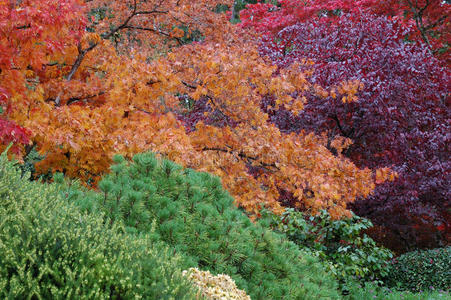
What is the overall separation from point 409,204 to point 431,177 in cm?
67

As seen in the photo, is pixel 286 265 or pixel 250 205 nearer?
pixel 286 265

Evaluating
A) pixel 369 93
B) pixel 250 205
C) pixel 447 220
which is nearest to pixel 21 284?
pixel 250 205

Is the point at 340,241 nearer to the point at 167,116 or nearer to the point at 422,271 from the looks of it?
the point at 422,271

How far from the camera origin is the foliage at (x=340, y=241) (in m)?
7.88

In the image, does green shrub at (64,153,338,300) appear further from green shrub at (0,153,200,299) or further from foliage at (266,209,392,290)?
foliage at (266,209,392,290)

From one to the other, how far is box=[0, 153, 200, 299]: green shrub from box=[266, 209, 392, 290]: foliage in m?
5.40

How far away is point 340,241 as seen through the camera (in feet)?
28.1

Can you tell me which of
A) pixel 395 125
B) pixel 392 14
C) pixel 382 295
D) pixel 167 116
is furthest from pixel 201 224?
pixel 392 14

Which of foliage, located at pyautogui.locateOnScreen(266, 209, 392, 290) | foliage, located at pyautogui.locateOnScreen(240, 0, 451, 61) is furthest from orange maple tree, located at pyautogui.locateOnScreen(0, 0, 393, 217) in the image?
foliage, located at pyautogui.locateOnScreen(240, 0, 451, 61)

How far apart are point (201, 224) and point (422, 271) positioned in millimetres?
6447

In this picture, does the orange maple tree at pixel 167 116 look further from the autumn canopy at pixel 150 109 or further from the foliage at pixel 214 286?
the foliage at pixel 214 286

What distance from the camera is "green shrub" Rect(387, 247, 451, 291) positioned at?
27.3 feet

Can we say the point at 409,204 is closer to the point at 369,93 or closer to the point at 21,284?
the point at 369,93

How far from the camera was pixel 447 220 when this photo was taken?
9047 millimetres
